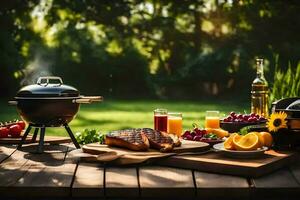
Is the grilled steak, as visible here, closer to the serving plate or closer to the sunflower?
the serving plate

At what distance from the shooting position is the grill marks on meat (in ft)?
10.6

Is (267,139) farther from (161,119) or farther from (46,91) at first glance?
(46,91)

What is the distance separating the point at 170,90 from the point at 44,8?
5039mm

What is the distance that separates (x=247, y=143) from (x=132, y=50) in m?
16.1

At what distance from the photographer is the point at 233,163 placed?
2.84m

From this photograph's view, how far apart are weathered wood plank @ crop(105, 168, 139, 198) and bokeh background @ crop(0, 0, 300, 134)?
14517 mm

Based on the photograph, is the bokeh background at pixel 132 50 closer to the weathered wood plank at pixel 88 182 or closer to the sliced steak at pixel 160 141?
the sliced steak at pixel 160 141

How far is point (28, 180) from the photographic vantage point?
2676 millimetres

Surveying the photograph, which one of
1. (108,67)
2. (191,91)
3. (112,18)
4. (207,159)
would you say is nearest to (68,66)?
(108,67)

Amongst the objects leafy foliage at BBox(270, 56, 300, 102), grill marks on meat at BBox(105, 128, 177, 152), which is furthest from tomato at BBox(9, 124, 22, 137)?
leafy foliage at BBox(270, 56, 300, 102)

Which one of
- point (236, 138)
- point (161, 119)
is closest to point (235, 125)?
point (161, 119)
